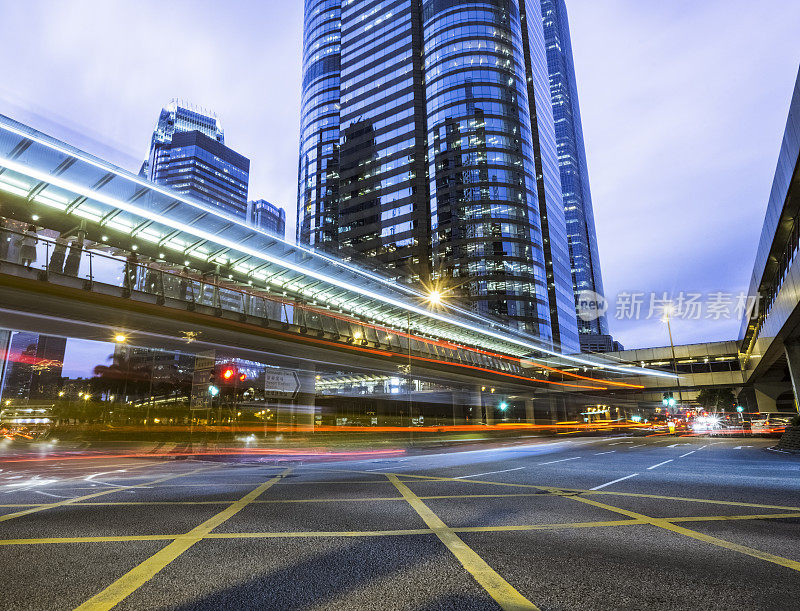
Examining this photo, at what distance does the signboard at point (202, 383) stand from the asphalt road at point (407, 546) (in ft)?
28.3

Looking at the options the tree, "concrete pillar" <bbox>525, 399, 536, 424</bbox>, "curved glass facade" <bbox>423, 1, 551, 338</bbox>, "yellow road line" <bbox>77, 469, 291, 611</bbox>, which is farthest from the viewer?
"curved glass facade" <bbox>423, 1, 551, 338</bbox>

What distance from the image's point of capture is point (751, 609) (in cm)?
313

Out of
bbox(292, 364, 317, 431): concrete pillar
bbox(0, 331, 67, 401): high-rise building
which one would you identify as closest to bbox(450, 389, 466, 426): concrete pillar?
bbox(292, 364, 317, 431): concrete pillar

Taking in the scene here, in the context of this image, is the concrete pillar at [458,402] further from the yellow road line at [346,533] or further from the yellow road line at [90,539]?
the yellow road line at [90,539]

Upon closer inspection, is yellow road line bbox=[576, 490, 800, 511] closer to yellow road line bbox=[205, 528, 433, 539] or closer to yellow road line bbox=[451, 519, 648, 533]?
yellow road line bbox=[451, 519, 648, 533]

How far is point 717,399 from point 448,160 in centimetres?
7557

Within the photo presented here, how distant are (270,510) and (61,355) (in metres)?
202

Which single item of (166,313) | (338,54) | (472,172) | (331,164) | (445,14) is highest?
(338,54)

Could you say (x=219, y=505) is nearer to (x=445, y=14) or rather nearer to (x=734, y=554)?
(x=734, y=554)

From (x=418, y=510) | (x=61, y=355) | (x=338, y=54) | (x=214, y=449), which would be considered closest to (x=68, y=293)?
(x=214, y=449)

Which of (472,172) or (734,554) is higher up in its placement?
(472,172)

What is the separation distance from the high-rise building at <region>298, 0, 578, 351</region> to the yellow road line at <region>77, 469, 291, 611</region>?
8052 centimetres

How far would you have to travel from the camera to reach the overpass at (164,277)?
17594mm

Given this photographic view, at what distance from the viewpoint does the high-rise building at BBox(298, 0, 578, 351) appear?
319 feet
